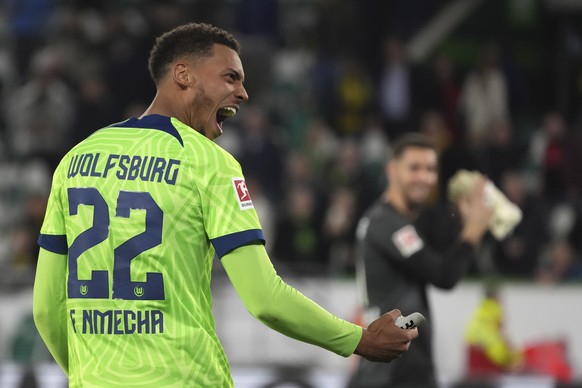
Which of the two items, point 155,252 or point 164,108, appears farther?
point 164,108

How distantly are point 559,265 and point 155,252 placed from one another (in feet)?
27.6

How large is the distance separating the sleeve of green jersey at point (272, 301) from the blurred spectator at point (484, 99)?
10.3 meters

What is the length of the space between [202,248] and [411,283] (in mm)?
2448

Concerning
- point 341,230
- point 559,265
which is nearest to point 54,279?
point 341,230

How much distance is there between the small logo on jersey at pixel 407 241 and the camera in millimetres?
5820

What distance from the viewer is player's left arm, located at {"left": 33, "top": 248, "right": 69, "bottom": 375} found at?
12.7 feet

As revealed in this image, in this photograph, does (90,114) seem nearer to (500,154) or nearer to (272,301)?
(500,154)

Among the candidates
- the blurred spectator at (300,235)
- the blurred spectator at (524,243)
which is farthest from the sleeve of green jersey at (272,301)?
the blurred spectator at (524,243)

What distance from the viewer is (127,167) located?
12.0ft

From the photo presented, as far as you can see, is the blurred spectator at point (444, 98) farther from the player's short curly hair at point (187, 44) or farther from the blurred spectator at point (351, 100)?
the player's short curly hair at point (187, 44)

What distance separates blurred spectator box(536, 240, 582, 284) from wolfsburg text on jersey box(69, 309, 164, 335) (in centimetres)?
804

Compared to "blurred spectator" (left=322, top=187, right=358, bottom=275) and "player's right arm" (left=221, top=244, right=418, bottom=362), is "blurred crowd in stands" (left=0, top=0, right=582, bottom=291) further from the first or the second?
"player's right arm" (left=221, top=244, right=418, bottom=362)

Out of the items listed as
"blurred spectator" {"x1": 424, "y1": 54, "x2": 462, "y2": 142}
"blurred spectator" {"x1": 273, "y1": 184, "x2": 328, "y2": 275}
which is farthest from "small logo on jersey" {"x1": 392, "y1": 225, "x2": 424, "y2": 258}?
"blurred spectator" {"x1": 424, "y1": 54, "x2": 462, "y2": 142}

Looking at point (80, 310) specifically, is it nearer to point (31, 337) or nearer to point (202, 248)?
point (202, 248)
